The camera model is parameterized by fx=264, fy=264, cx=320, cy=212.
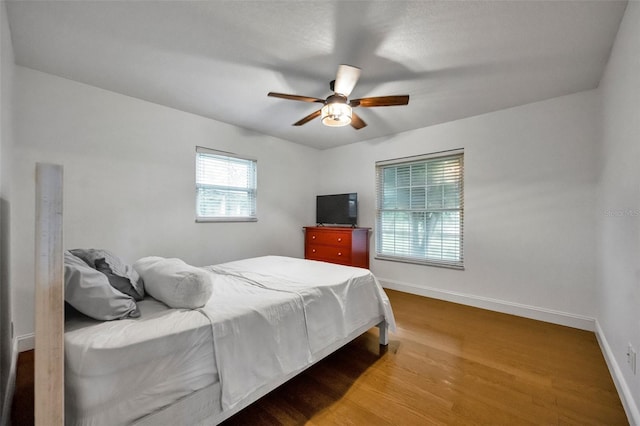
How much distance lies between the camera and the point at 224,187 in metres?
3.79

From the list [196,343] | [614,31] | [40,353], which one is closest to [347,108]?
[614,31]

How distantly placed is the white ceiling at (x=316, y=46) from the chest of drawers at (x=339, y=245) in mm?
2043

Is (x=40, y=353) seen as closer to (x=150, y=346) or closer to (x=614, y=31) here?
(x=150, y=346)

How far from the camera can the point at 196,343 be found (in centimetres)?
126

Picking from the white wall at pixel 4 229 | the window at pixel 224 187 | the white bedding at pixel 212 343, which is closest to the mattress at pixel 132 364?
the white bedding at pixel 212 343

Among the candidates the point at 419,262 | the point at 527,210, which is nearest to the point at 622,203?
the point at 527,210

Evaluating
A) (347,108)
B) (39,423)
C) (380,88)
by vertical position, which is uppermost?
(380,88)

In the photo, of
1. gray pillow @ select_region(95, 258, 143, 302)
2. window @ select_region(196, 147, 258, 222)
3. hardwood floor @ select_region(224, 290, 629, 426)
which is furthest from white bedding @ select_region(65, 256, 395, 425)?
window @ select_region(196, 147, 258, 222)

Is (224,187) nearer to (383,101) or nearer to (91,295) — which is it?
(383,101)

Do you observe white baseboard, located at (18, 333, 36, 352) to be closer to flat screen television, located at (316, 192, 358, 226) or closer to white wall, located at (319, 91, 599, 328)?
flat screen television, located at (316, 192, 358, 226)

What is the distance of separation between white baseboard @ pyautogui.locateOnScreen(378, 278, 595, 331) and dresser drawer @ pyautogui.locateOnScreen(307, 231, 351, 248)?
Result: 1013 mm

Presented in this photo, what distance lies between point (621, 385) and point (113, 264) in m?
3.29

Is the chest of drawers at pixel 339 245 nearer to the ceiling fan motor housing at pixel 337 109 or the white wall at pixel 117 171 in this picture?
the white wall at pixel 117 171

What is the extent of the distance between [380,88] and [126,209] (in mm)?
3006
